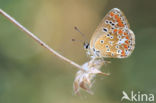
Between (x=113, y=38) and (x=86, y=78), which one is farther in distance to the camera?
(x=113, y=38)

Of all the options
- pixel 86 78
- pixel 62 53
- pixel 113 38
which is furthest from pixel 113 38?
pixel 62 53

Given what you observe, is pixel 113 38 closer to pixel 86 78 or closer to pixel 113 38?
pixel 113 38

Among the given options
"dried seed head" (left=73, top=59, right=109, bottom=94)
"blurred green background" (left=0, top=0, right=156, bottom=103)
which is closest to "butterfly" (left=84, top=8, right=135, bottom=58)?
"dried seed head" (left=73, top=59, right=109, bottom=94)

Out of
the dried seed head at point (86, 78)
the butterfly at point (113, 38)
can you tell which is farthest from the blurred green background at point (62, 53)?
the dried seed head at point (86, 78)

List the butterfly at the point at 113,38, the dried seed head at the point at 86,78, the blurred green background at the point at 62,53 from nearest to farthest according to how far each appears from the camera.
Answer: the dried seed head at the point at 86,78
the butterfly at the point at 113,38
the blurred green background at the point at 62,53

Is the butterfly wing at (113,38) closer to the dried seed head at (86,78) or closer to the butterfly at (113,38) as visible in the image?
the butterfly at (113,38)

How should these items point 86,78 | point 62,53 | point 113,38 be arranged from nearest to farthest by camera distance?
point 86,78, point 113,38, point 62,53

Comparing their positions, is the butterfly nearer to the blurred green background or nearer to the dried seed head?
the dried seed head

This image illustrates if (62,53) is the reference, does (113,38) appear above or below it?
above
